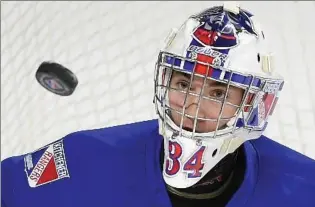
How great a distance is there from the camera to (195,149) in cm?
129

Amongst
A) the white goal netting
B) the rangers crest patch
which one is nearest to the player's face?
the rangers crest patch

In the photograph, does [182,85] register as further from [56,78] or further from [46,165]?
[56,78]

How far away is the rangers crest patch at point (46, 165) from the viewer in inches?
55.8

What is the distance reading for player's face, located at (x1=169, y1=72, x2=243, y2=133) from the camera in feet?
4.12

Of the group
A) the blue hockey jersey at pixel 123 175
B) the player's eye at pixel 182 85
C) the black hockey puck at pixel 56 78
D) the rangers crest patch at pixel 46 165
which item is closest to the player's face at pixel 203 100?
the player's eye at pixel 182 85

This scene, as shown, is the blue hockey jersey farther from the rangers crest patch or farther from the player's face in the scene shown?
the player's face

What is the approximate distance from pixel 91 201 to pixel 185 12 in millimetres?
1102

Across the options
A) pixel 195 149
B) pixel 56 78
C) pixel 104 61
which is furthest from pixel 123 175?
pixel 104 61

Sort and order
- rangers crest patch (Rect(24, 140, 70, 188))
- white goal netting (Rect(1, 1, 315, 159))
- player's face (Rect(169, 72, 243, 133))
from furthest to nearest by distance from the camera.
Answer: white goal netting (Rect(1, 1, 315, 159)) < rangers crest patch (Rect(24, 140, 70, 188)) < player's face (Rect(169, 72, 243, 133))

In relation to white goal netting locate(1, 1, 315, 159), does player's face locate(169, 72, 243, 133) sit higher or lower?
higher

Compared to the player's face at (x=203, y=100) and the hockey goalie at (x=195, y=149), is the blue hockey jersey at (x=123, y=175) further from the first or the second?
the player's face at (x=203, y=100)

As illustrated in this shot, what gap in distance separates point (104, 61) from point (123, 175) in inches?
36.6

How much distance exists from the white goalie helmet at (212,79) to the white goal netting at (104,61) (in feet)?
2.02

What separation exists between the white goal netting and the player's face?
65 cm
